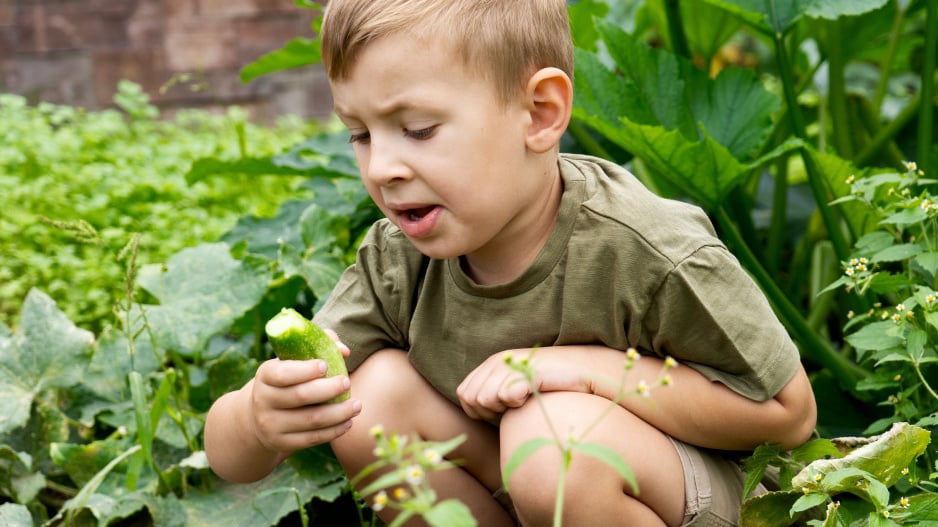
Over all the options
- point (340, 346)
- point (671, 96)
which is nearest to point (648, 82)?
point (671, 96)

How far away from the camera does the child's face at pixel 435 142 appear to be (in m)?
1.30

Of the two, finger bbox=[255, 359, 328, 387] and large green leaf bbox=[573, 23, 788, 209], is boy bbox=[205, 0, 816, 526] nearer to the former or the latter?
finger bbox=[255, 359, 328, 387]

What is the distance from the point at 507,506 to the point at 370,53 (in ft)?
2.28

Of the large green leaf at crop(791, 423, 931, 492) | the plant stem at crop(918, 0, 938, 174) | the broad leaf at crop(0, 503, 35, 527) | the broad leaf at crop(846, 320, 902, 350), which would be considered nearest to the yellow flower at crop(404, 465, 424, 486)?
the large green leaf at crop(791, 423, 931, 492)

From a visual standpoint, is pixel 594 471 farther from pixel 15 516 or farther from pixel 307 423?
pixel 15 516

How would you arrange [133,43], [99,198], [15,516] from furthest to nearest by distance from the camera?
[133,43]
[99,198]
[15,516]

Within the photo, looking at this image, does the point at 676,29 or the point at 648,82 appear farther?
the point at 676,29

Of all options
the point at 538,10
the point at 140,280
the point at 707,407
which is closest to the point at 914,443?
the point at 707,407

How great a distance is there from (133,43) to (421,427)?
3.43 m

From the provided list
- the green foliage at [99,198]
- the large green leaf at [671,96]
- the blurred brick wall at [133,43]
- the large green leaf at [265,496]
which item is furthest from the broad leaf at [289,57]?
the blurred brick wall at [133,43]

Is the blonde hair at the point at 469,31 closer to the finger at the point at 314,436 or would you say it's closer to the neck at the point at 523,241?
the neck at the point at 523,241

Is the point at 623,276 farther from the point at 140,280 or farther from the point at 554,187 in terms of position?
the point at 140,280

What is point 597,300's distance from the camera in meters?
1.44

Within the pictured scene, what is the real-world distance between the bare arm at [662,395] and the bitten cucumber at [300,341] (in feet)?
0.58
